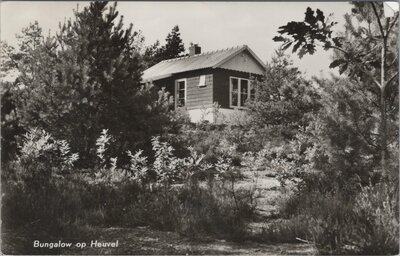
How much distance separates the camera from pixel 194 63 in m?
18.7

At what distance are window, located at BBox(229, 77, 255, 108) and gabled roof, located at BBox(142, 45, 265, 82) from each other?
1098 mm

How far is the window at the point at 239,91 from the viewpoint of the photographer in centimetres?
1817

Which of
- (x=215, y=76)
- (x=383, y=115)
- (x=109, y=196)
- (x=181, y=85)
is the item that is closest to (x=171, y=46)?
(x=109, y=196)

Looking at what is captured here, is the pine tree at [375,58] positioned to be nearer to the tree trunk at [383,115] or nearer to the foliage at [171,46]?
the tree trunk at [383,115]

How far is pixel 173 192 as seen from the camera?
19.9ft

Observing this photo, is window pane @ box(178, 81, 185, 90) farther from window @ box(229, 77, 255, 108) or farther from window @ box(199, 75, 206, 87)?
window @ box(229, 77, 255, 108)

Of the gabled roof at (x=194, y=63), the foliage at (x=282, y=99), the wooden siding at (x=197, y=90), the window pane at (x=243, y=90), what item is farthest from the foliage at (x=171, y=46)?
the window pane at (x=243, y=90)

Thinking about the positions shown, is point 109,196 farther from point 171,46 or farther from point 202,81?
point 202,81

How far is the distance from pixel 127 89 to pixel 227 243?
373 centimetres

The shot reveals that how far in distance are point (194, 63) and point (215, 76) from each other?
50.0 inches

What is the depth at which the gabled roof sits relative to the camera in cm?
1750

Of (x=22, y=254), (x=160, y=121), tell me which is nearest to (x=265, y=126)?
(x=160, y=121)

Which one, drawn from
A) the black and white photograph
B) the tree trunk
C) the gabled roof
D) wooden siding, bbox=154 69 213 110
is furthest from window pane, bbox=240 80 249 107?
the tree trunk

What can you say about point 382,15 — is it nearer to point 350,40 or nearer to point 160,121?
point 350,40
